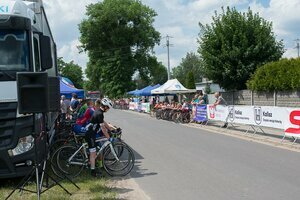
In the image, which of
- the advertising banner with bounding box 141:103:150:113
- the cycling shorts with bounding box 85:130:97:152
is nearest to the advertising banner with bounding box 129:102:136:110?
the advertising banner with bounding box 141:103:150:113

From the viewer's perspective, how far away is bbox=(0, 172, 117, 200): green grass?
7430 mm

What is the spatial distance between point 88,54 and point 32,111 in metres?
63.3

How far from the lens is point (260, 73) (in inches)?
1093

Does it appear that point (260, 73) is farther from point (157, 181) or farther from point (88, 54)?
point (88, 54)

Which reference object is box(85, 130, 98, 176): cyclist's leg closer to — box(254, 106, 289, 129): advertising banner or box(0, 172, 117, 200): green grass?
box(0, 172, 117, 200): green grass

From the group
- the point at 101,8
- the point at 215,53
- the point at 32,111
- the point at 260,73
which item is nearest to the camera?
the point at 32,111

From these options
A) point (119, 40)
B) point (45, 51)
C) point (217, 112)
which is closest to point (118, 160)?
point (45, 51)

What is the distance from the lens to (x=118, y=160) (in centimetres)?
966

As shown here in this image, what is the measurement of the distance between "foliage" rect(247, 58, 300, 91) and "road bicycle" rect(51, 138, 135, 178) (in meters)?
17.0

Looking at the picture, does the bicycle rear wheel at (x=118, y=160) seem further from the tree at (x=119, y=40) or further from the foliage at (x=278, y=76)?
the tree at (x=119, y=40)

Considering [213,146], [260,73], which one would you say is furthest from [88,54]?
[213,146]

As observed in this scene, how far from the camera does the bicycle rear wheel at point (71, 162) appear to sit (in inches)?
369

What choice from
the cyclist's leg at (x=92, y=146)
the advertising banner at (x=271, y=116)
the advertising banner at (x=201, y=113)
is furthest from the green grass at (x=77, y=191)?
the advertising banner at (x=201, y=113)

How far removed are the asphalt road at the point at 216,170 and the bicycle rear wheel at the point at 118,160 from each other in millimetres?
260
